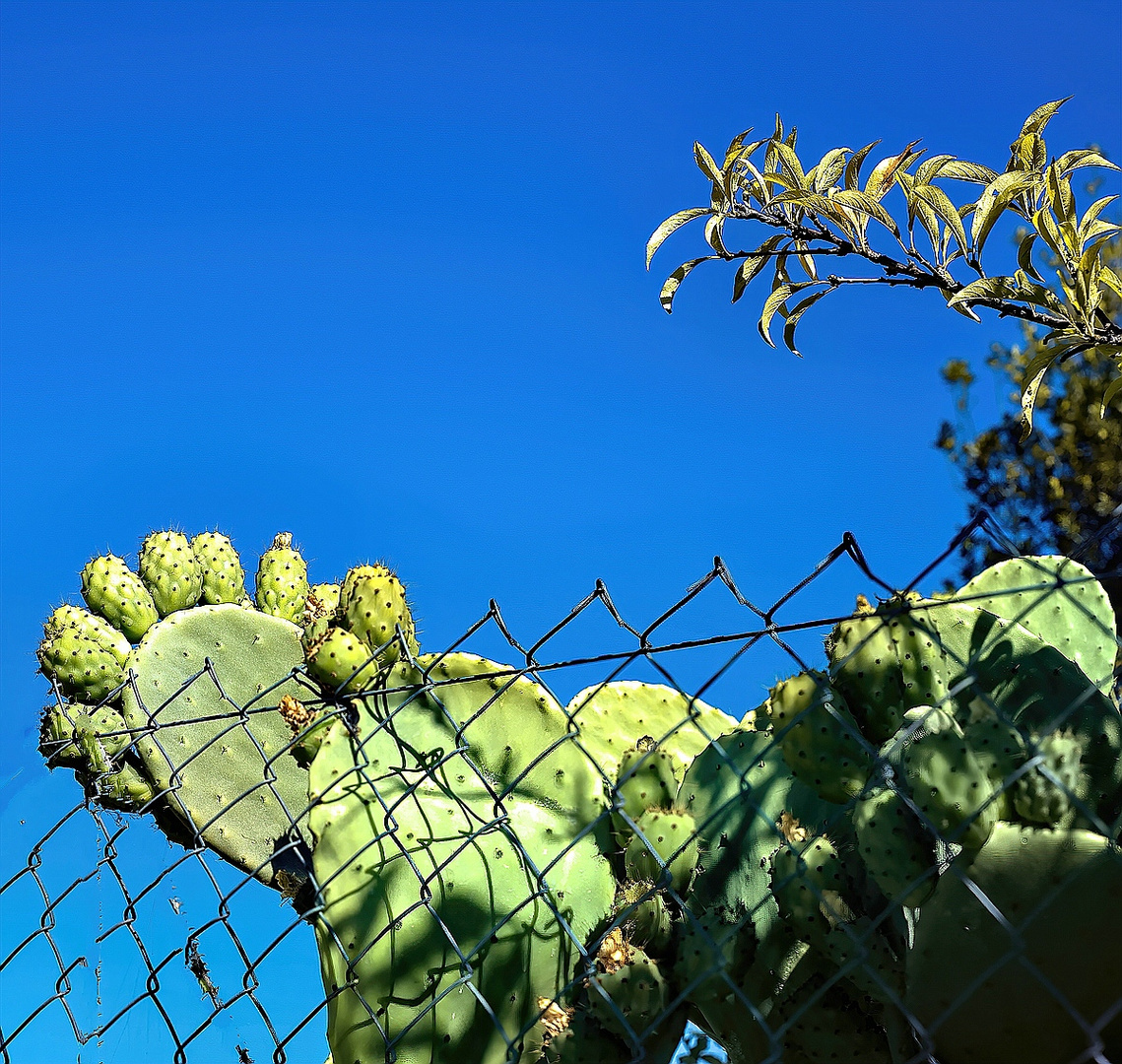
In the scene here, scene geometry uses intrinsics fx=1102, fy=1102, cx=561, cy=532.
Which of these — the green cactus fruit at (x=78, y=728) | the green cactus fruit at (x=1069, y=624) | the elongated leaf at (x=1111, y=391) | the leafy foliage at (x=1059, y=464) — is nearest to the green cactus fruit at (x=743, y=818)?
the green cactus fruit at (x=1069, y=624)

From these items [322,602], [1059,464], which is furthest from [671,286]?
[1059,464]

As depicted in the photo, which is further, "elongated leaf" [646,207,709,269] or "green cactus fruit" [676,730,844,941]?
"elongated leaf" [646,207,709,269]

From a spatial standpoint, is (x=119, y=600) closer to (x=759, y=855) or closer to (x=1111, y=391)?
(x=759, y=855)

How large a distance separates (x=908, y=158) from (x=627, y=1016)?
1.30 m

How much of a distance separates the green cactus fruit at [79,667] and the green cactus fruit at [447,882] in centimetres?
188

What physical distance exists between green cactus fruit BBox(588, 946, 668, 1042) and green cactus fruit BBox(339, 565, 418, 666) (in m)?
1.31

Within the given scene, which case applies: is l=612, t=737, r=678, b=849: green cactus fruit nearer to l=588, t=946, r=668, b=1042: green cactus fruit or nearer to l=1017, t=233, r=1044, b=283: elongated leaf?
l=588, t=946, r=668, b=1042: green cactus fruit

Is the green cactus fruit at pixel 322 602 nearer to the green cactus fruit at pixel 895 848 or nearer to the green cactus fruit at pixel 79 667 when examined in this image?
the green cactus fruit at pixel 79 667

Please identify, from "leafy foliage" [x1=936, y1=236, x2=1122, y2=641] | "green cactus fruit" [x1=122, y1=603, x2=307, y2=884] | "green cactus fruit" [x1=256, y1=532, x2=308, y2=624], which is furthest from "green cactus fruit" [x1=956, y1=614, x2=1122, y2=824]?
"leafy foliage" [x1=936, y1=236, x2=1122, y2=641]

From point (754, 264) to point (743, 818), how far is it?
940 mm

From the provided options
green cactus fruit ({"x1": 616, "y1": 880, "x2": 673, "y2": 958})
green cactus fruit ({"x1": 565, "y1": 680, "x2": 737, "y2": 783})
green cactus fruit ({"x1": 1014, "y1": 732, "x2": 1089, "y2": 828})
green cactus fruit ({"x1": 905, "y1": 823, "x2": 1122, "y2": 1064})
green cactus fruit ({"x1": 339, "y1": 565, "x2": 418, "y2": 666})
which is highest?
green cactus fruit ({"x1": 339, "y1": 565, "x2": 418, "y2": 666})

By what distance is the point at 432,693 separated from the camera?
167 centimetres

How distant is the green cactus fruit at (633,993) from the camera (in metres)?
1.32

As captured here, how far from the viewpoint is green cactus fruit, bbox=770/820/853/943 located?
1.25m
